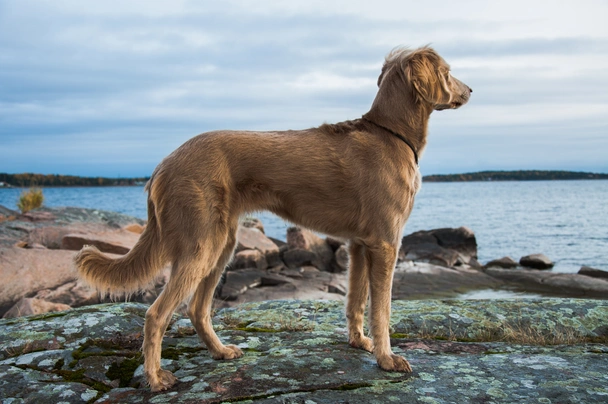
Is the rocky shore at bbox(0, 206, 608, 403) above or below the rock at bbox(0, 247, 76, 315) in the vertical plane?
above

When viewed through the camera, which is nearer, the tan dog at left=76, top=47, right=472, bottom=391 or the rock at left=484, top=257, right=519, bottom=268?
the tan dog at left=76, top=47, right=472, bottom=391

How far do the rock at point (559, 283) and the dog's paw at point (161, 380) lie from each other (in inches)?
508

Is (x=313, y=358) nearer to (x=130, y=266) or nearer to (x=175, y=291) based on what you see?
(x=175, y=291)

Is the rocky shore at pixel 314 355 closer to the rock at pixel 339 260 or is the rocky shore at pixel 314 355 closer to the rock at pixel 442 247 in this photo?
the rock at pixel 339 260

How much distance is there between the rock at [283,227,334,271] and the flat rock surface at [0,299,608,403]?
10.5 m

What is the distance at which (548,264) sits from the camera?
63.7 feet

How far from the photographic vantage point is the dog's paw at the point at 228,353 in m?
4.12

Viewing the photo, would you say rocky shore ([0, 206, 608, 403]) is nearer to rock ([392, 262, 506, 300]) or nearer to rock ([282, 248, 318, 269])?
rock ([392, 262, 506, 300])

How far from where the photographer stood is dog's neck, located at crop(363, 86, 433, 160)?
449 centimetres

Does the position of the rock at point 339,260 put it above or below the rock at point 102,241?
below

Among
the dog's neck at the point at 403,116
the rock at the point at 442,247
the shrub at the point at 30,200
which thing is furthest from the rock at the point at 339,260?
the shrub at the point at 30,200

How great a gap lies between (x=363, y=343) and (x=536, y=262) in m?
17.0

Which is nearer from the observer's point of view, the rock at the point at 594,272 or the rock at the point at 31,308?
the rock at the point at 31,308

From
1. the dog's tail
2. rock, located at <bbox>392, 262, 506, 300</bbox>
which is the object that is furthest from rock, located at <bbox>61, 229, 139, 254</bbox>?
the dog's tail
